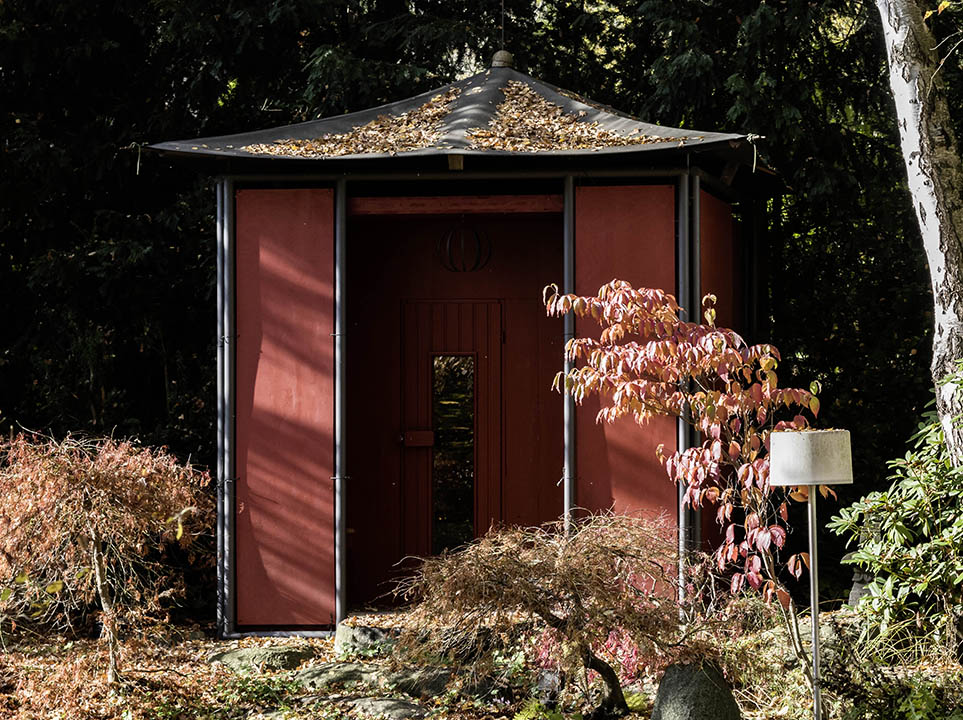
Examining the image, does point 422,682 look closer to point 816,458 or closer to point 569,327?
point 569,327

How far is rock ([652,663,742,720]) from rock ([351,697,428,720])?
1278 millimetres

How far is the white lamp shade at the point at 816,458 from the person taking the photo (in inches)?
196

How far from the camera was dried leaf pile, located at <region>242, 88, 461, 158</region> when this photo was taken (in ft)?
23.1

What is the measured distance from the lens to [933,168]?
646 cm

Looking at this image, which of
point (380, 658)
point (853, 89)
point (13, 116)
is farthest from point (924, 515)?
point (13, 116)

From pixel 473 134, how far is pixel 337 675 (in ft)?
11.3

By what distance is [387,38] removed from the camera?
10.4 m

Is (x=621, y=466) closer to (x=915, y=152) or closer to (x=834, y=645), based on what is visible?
(x=834, y=645)

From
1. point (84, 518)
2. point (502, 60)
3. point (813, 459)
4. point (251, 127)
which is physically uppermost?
point (251, 127)

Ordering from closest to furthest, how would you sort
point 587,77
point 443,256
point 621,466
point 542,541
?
point 542,541, point 621,466, point 443,256, point 587,77

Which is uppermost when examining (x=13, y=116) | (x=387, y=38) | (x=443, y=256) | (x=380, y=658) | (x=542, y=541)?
(x=387, y=38)

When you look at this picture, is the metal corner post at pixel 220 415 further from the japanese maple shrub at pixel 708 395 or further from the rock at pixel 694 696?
the rock at pixel 694 696

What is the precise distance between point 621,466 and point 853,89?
523cm

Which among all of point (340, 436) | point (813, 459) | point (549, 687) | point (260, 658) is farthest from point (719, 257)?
point (260, 658)
